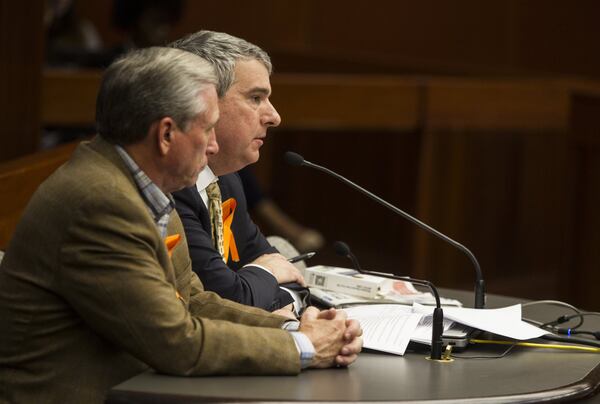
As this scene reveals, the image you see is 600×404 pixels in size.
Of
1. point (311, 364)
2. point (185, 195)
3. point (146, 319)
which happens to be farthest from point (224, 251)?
point (146, 319)

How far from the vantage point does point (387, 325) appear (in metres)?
2.65

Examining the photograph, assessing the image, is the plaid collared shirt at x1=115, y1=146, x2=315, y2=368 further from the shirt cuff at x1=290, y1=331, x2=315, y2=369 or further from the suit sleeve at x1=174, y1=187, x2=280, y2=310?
the suit sleeve at x1=174, y1=187, x2=280, y2=310

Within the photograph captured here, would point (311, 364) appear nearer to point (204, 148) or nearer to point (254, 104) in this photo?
point (204, 148)

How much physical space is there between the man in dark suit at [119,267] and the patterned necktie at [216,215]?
2.02 feet

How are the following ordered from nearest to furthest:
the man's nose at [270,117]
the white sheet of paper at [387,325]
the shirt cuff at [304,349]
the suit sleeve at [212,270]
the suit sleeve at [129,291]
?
the suit sleeve at [129,291]
the shirt cuff at [304,349]
the white sheet of paper at [387,325]
the suit sleeve at [212,270]
the man's nose at [270,117]

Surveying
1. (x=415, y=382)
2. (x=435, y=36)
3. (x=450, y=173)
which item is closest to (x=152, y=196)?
(x=415, y=382)

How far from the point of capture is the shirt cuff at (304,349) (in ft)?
7.58

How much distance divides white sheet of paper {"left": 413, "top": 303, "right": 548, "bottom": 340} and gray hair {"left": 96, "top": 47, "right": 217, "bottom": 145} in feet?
2.65

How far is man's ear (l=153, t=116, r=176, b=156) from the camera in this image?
2215mm

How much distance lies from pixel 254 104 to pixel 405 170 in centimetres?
346

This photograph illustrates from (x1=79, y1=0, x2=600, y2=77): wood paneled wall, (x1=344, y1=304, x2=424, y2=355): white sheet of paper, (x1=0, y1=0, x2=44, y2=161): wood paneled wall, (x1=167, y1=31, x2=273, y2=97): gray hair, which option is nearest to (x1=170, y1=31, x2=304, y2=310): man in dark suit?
(x1=167, y1=31, x2=273, y2=97): gray hair

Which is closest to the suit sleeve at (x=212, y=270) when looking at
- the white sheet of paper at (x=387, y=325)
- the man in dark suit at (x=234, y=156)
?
the man in dark suit at (x=234, y=156)

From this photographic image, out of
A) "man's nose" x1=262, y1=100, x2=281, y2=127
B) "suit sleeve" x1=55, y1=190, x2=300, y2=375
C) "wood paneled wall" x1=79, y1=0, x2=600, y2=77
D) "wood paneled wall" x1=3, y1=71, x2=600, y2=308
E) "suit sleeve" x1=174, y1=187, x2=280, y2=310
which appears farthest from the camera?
"wood paneled wall" x1=79, y1=0, x2=600, y2=77

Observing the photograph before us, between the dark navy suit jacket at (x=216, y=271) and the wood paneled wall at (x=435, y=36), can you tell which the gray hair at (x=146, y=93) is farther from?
the wood paneled wall at (x=435, y=36)
